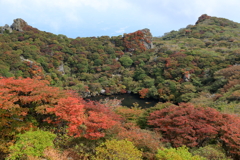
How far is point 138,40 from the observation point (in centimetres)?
4656

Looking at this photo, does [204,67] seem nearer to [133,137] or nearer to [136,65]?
[136,65]

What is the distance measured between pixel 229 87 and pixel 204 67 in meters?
11.1

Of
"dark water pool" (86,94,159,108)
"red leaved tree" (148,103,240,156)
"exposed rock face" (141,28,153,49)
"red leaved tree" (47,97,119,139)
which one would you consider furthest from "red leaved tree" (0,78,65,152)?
"exposed rock face" (141,28,153,49)

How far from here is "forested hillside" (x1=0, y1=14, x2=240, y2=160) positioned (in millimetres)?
7090

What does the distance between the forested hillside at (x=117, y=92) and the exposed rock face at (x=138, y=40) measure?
0.30m

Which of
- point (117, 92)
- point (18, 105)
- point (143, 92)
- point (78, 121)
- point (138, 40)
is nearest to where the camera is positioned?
point (18, 105)

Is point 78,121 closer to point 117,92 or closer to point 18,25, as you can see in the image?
point 117,92

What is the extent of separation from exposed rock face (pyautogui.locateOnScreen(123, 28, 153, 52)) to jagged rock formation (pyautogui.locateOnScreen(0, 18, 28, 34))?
2798 cm

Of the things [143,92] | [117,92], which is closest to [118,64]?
[117,92]

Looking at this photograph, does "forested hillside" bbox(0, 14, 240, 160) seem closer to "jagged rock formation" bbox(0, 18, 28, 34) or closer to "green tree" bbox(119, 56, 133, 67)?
"jagged rock formation" bbox(0, 18, 28, 34)

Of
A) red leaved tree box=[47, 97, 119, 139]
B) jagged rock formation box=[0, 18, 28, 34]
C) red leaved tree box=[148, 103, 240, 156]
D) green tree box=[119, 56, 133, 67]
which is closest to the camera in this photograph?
red leaved tree box=[47, 97, 119, 139]

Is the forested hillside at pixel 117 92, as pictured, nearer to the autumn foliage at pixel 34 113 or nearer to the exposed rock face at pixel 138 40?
the autumn foliage at pixel 34 113

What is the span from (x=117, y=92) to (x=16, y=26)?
31.8m

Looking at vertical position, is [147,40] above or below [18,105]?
above
